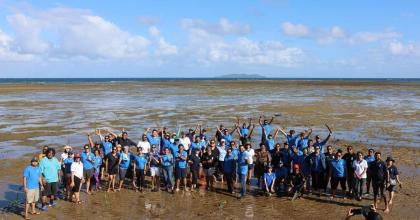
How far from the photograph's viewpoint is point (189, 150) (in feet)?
48.7

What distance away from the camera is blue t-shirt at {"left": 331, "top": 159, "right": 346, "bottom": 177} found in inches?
521

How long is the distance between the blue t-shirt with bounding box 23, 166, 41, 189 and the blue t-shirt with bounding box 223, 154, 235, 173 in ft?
18.5

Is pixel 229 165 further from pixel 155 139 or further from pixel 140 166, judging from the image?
pixel 155 139

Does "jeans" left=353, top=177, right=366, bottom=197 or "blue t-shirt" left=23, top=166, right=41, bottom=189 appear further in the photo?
"jeans" left=353, top=177, right=366, bottom=197

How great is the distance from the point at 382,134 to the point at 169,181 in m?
15.7

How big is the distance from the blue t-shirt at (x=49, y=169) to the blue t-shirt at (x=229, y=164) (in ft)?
16.8

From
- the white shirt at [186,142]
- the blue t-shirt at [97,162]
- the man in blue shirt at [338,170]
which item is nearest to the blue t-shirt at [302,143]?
the man in blue shirt at [338,170]

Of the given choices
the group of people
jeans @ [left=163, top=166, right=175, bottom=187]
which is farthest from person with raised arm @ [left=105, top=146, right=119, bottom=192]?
jeans @ [left=163, top=166, right=175, bottom=187]

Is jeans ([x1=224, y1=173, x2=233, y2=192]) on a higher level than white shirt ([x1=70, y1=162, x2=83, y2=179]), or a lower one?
lower

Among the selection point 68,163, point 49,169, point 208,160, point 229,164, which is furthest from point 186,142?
point 49,169

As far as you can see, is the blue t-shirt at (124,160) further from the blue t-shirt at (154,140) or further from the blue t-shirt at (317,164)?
the blue t-shirt at (317,164)

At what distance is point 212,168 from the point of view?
1440cm

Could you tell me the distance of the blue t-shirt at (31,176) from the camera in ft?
37.8

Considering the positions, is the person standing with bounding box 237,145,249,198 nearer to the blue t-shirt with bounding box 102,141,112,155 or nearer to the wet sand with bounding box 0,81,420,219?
the wet sand with bounding box 0,81,420,219
